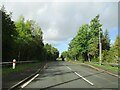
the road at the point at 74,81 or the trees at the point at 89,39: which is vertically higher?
the trees at the point at 89,39

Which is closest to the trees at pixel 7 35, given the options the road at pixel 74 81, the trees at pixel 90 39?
the road at pixel 74 81

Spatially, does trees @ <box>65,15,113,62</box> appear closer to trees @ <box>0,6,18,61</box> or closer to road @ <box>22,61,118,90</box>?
trees @ <box>0,6,18,61</box>

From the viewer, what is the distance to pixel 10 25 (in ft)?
149

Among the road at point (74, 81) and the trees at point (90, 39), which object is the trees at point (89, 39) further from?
the road at point (74, 81)

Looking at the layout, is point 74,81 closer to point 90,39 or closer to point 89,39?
point 90,39

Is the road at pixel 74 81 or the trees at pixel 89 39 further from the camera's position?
the trees at pixel 89 39

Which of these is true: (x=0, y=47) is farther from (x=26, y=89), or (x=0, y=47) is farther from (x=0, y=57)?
(x=26, y=89)

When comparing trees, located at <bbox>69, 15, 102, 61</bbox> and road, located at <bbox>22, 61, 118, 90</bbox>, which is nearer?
road, located at <bbox>22, 61, 118, 90</bbox>

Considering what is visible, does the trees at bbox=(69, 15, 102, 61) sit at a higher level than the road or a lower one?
higher

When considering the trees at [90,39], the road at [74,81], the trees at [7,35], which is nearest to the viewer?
the road at [74,81]

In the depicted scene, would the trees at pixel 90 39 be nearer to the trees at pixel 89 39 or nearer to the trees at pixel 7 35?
the trees at pixel 89 39

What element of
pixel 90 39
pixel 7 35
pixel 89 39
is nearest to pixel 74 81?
pixel 7 35

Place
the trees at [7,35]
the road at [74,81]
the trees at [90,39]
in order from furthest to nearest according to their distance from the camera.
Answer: the trees at [90,39] → the trees at [7,35] → the road at [74,81]

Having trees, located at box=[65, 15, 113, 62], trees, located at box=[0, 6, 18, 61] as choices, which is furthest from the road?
trees, located at box=[65, 15, 113, 62]
